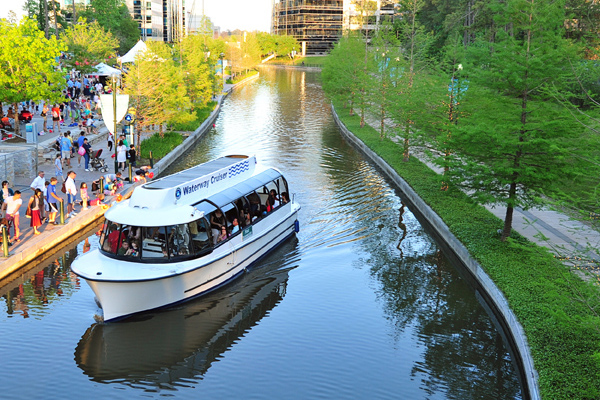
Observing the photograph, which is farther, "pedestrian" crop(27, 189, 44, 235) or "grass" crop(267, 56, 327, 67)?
"grass" crop(267, 56, 327, 67)

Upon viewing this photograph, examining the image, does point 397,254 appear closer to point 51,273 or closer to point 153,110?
point 51,273

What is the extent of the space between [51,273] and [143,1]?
14657cm

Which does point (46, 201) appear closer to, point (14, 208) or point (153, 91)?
point (14, 208)

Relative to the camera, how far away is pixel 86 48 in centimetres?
6197

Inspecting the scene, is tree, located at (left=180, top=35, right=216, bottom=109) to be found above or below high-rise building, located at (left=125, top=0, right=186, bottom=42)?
below

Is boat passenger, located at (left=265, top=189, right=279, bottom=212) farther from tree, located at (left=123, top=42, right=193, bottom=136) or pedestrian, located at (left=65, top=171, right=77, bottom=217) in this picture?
tree, located at (left=123, top=42, right=193, bottom=136)

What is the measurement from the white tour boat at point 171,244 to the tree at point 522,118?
7549 millimetres

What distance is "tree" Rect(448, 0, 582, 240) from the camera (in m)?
18.5

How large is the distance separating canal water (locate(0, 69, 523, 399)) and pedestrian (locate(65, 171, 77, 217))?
5.60 feet

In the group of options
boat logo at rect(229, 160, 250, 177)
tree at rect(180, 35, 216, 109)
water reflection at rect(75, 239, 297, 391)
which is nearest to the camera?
water reflection at rect(75, 239, 297, 391)

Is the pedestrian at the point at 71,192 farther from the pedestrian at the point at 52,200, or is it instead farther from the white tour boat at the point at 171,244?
the white tour boat at the point at 171,244

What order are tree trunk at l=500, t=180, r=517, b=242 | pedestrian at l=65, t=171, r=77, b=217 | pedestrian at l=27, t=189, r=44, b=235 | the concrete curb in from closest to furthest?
the concrete curb
tree trunk at l=500, t=180, r=517, b=242
pedestrian at l=27, t=189, r=44, b=235
pedestrian at l=65, t=171, r=77, b=217

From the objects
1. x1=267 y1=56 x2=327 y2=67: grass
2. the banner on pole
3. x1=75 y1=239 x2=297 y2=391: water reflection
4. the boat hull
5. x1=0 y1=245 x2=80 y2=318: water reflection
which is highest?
x1=267 y1=56 x2=327 y2=67: grass

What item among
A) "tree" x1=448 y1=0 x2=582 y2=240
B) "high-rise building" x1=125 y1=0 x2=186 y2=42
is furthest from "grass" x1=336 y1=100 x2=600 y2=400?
"high-rise building" x1=125 y1=0 x2=186 y2=42
